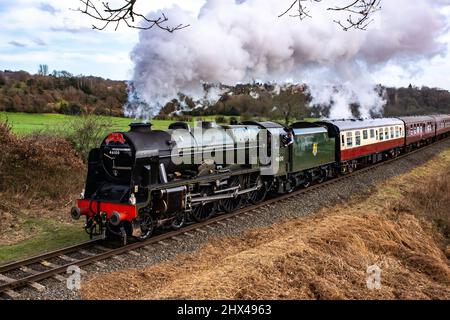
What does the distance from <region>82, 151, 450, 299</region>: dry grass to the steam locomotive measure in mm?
1465

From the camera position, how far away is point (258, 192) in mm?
14992

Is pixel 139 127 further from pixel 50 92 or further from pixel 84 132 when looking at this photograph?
pixel 50 92

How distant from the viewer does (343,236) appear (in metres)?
9.83

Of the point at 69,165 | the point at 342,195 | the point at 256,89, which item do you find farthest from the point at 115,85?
the point at 342,195

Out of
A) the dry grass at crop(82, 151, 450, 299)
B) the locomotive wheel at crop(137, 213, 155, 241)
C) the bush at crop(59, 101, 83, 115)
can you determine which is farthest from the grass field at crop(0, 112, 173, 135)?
the dry grass at crop(82, 151, 450, 299)

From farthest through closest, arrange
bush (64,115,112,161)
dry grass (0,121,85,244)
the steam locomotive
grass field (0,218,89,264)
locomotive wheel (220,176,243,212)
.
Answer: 1. bush (64,115,112,161)
2. dry grass (0,121,85,244)
3. locomotive wheel (220,176,243,212)
4. the steam locomotive
5. grass field (0,218,89,264)

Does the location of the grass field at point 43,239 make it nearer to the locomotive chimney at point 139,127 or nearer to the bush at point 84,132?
the locomotive chimney at point 139,127

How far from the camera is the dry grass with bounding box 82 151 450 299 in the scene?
22.6 feet

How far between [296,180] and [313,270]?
9.10m

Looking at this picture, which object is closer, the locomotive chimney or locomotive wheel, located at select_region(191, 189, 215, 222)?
the locomotive chimney

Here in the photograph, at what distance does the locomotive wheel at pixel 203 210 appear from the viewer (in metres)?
11.6

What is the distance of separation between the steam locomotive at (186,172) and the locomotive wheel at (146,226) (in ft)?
0.08

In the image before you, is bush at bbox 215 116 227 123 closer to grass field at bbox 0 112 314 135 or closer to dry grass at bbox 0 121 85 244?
grass field at bbox 0 112 314 135

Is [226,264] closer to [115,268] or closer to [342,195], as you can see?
[115,268]
